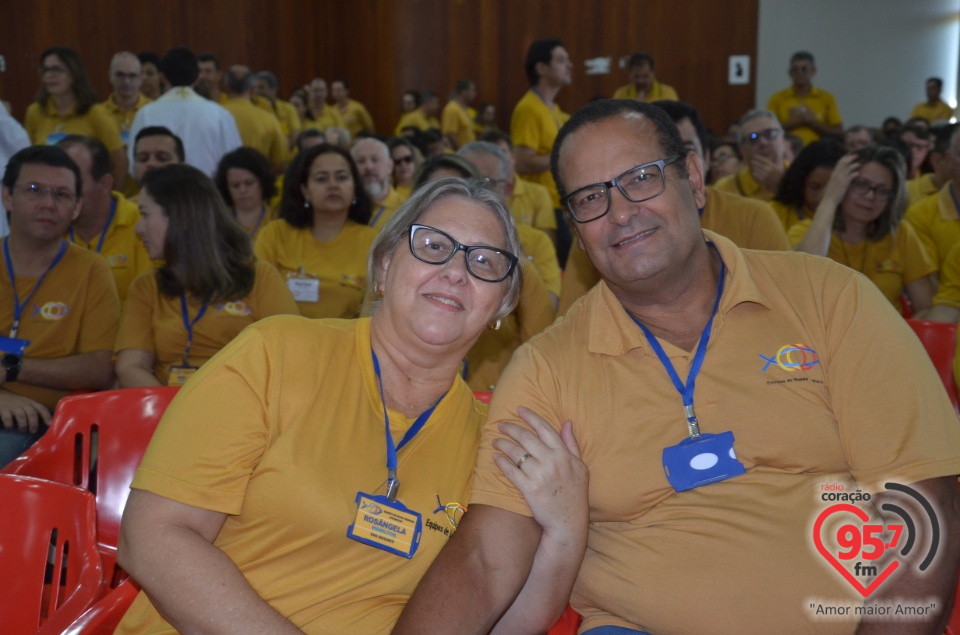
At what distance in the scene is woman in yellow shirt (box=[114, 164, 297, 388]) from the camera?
11.0ft

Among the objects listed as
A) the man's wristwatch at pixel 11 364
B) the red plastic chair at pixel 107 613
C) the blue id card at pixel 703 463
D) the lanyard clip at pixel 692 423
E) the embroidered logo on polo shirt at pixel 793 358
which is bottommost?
the red plastic chair at pixel 107 613

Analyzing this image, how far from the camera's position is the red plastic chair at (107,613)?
1.80 m

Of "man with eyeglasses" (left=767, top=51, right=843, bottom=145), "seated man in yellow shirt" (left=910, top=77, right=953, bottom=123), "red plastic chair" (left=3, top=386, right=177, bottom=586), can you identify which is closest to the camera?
"red plastic chair" (left=3, top=386, right=177, bottom=586)

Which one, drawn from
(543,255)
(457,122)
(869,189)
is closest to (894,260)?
(869,189)

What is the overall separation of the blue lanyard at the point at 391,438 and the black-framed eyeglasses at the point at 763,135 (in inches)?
163

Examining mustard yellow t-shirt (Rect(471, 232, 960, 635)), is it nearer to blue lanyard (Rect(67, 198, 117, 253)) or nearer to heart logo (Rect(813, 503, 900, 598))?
heart logo (Rect(813, 503, 900, 598))

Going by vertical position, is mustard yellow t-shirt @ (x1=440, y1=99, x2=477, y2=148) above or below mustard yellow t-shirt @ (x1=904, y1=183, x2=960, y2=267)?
above

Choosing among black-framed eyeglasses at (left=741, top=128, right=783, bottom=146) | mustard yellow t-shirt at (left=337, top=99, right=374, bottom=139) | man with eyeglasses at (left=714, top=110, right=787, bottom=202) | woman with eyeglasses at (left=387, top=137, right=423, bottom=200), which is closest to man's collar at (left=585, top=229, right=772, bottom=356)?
man with eyeglasses at (left=714, top=110, right=787, bottom=202)

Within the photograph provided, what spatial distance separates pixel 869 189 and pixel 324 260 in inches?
104

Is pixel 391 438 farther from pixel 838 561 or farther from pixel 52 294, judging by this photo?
pixel 52 294

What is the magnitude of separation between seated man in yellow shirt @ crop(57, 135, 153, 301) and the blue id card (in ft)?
10.7

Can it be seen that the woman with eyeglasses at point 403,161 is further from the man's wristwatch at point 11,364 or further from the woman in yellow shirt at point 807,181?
the man's wristwatch at point 11,364

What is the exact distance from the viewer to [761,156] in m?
5.43

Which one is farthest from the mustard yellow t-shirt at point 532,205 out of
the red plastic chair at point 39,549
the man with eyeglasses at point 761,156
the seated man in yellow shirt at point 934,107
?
the seated man in yellow shirt at point 934,107
